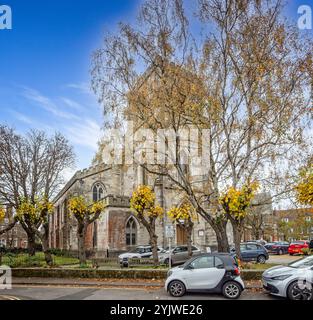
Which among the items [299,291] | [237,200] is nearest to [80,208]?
[237,200]

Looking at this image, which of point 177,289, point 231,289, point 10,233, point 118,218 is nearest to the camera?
point 231,289

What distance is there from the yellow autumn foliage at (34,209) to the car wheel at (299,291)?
573 inches

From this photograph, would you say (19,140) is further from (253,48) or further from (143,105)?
(253,48)

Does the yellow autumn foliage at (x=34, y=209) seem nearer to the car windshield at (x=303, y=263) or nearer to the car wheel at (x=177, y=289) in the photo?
the car wheel at (x=177, y=289)

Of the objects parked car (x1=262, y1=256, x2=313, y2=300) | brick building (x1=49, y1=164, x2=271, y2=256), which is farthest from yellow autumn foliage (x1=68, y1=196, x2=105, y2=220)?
parked car (x1=262, y1=256, x2=313, y2=300)

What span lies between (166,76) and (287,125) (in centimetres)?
692

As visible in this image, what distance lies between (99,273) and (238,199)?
7.74 metres

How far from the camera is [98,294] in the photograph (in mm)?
13094

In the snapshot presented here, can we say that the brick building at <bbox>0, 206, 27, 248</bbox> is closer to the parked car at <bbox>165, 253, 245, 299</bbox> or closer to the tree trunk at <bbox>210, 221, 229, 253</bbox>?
the tree trunk at <bbox>210, 221, 229, 253</bbox>

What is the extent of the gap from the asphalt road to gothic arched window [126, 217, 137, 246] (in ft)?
66.0

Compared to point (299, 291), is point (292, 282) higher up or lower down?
higher up

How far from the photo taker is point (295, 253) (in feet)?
121

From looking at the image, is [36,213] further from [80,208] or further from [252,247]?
[252,247]

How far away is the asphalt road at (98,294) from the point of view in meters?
12.2
